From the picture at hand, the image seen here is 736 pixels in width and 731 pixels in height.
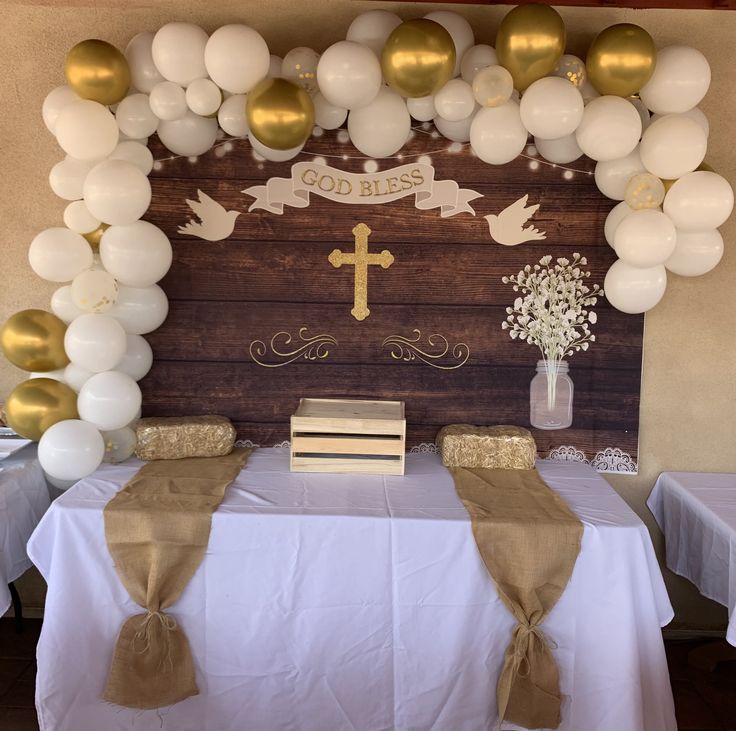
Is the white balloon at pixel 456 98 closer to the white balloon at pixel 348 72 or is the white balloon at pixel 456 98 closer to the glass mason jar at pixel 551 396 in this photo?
the white balloon at pixel 348 72

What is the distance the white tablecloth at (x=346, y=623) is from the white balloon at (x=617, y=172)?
1082mm

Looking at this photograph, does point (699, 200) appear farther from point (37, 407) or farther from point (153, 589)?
point (37, 407)

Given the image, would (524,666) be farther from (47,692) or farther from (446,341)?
(47,692)

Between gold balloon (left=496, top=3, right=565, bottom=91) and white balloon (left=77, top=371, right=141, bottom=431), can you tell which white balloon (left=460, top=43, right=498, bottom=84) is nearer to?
gold balloon (left=496, top=3, right=565, bottom=91)

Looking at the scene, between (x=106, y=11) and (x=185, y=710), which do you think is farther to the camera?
(x=106, y=11)

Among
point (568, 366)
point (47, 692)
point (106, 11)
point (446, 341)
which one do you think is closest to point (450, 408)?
point (446, 341)

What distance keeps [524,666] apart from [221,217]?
180 cm

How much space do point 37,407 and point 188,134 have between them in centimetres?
103

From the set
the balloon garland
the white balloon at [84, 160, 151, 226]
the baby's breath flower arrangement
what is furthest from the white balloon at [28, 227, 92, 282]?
the baby's breath flower arrangement

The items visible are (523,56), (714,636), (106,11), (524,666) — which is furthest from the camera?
(714,636)

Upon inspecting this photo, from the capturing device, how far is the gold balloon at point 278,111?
2.12 m

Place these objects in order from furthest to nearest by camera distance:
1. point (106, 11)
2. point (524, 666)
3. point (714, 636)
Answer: point (714, 636) < point (106, 11) < point (524, 666)

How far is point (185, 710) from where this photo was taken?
2098 mm

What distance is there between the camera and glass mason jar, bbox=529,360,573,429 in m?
2.62
